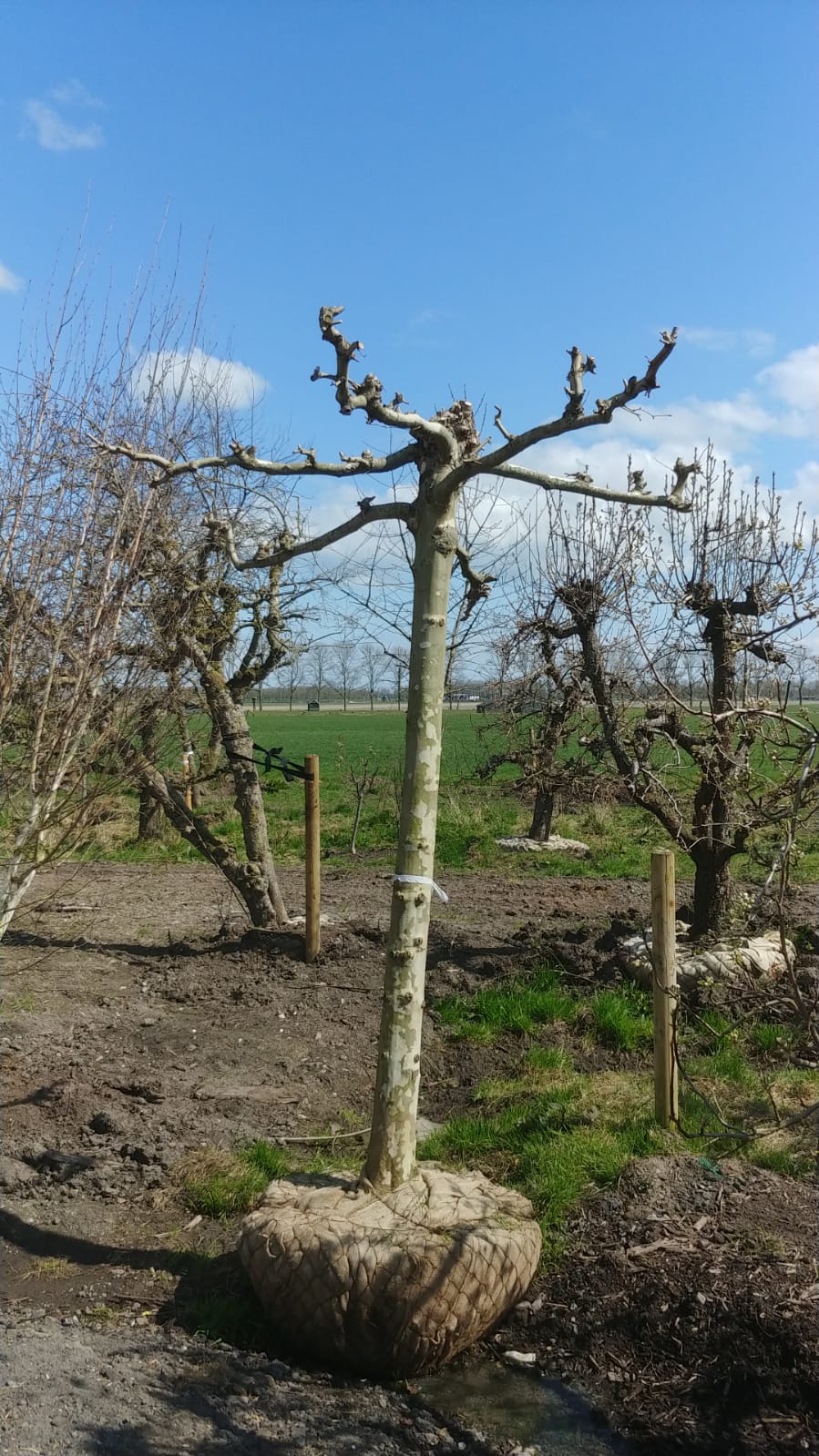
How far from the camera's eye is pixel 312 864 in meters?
7.82

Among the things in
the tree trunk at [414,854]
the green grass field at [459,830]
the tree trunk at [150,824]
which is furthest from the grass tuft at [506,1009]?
the tree trunk at [150,824]

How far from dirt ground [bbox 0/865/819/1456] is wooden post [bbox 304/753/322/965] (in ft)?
0.80

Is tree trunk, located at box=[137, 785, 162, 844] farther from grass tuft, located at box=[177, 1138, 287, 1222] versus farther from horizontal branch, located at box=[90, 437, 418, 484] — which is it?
horizontal branch, located at box=[90, 437, 418, 484]

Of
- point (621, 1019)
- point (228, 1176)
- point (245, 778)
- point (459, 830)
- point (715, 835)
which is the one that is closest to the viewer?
point (228, 1176)

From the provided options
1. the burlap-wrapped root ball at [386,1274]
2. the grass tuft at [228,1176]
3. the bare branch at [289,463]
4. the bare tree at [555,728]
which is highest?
the bare branch at [289,463]

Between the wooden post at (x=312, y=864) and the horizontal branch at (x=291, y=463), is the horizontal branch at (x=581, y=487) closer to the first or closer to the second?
the horizontal branch at (x=291, y=463)

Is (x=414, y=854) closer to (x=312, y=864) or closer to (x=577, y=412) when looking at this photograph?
(x=577, y=412)

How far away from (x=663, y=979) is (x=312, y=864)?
3362mm

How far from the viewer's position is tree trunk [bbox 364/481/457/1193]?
13.1 feet

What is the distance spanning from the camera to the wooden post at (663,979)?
16.6ft

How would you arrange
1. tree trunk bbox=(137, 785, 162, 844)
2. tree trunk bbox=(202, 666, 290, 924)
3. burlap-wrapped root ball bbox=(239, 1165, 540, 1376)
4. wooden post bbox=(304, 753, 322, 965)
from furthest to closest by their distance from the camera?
tree trunk bbox=(137, 785, 162, 844) < tree trunk bbox=(202, 666, 290, 924) < wooden post bbox=(304, 753, 322, 965) < burlap-wrapped root ball bbox=(239, 1165, 540, 1376)

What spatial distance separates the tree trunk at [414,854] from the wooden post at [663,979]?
1.48 meters

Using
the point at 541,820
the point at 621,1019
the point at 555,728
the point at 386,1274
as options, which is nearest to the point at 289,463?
the point at 386,1274

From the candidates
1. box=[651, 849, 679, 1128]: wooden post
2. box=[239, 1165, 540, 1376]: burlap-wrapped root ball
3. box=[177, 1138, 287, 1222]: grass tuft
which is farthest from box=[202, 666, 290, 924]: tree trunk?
box=[239, 1165, 540, 1376]: burlap-wrapped root ball
